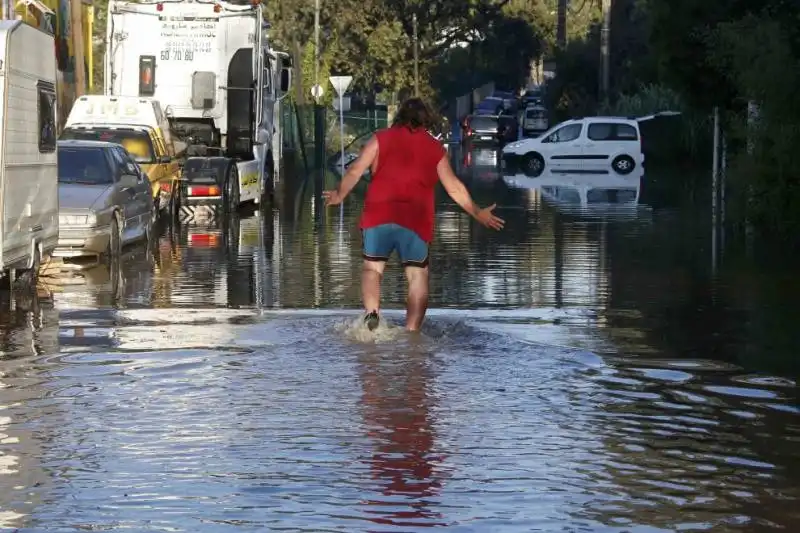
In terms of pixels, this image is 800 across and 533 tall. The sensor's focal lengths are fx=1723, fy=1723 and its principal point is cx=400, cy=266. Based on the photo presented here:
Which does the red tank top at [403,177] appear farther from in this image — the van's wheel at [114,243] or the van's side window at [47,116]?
the van's wheel at [114,243]

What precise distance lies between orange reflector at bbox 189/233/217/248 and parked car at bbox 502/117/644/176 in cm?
2334

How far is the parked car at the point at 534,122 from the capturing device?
73.1 metres

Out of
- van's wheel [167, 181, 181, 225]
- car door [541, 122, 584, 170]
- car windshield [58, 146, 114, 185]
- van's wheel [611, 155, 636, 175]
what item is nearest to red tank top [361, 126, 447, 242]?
car windshield [58, 146, 114, 185]

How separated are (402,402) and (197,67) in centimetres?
2197

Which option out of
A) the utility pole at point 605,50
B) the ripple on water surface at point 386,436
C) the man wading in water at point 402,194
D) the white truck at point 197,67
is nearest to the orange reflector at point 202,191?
the white truck at point 197,67

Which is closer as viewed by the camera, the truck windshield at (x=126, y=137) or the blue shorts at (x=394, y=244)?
the blue shorts at (x=394, y=244)

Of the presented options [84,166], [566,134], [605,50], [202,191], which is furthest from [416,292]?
[605,50]

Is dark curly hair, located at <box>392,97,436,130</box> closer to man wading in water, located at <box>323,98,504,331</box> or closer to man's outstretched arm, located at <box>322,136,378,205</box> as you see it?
man wading in water, located at <box>323,98,504,331</box>

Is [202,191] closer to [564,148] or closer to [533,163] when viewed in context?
[564,148]

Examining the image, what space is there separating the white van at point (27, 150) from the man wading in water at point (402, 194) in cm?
354

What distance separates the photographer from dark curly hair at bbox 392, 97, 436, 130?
12.4 metres

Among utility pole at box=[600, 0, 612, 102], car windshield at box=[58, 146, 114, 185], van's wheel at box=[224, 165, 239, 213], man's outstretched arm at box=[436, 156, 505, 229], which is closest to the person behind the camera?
man's outstretched arm at box=[436, 156, 505, 229]

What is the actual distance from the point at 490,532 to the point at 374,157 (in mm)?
5920

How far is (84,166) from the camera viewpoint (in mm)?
Answer: 20781
